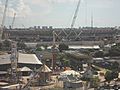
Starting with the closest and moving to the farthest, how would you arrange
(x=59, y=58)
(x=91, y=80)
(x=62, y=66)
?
(x=91, y=80) < (x=62, y=66) < (x=59, y=58)

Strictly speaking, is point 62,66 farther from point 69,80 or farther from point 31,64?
point 69,80

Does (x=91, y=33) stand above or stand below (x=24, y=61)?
above

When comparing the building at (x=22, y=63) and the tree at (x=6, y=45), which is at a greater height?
the tree at (x=6, y=45)

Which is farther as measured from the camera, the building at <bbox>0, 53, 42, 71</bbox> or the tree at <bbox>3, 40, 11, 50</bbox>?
the tree at <bbox>3, 40, 11, 50</bbox>

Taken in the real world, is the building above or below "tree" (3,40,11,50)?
below

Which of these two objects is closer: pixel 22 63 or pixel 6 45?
pixel 22 63

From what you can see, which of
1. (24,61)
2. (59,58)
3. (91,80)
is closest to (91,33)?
(59,58)

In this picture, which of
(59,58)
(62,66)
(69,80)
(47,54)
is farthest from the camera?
(47,54)

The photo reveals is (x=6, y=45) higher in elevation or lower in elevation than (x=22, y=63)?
higher

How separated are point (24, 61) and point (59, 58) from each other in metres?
6.13

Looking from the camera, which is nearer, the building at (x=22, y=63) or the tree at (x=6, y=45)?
the building at (x=22, y=63)

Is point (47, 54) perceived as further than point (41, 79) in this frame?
Yes

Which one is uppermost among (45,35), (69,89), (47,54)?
(45,35)

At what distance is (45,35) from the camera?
8331 centimetres
